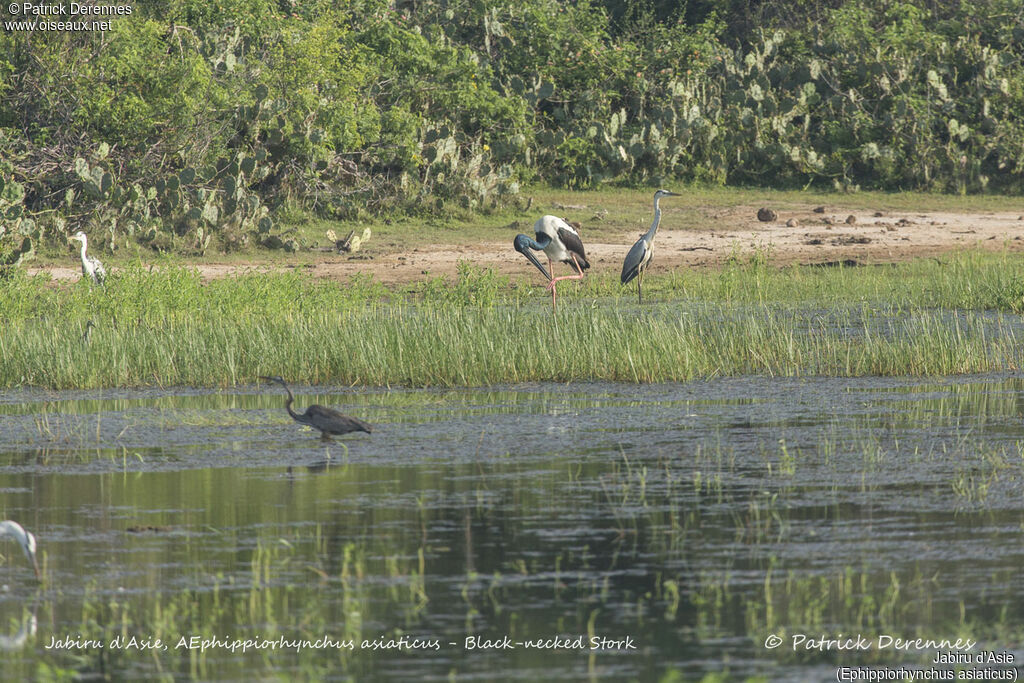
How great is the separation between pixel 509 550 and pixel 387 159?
1390 cm

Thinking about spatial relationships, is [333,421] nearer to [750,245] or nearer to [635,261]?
[635,261]

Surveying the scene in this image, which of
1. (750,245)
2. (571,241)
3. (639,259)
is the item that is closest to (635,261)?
(639,259)

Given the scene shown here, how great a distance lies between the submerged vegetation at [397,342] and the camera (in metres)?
11.3

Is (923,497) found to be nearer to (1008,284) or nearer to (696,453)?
(696,453)

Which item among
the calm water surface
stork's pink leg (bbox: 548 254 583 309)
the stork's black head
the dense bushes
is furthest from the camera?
the dense bushes

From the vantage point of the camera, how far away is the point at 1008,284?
14.2 meters

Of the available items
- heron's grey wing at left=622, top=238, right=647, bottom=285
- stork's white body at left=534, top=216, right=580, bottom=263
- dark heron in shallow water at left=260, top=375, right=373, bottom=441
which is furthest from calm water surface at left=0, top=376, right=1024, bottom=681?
stork's white body at left=534, top=216, right=580, bottom=263

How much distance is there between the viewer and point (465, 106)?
70.2 ft

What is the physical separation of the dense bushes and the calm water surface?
317 inches

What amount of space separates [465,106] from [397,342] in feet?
34.6

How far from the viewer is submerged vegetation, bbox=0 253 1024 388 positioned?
37.1ft

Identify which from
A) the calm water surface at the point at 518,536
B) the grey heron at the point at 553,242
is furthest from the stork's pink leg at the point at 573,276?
the calm water surface at the point at 518,536

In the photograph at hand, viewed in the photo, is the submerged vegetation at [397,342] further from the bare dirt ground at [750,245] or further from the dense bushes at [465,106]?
the dense bushes at [465,106]

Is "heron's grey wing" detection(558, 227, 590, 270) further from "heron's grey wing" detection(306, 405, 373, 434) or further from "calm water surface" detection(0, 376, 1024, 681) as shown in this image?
"heron's grey wing" detection(306, 405, 373, 434)
